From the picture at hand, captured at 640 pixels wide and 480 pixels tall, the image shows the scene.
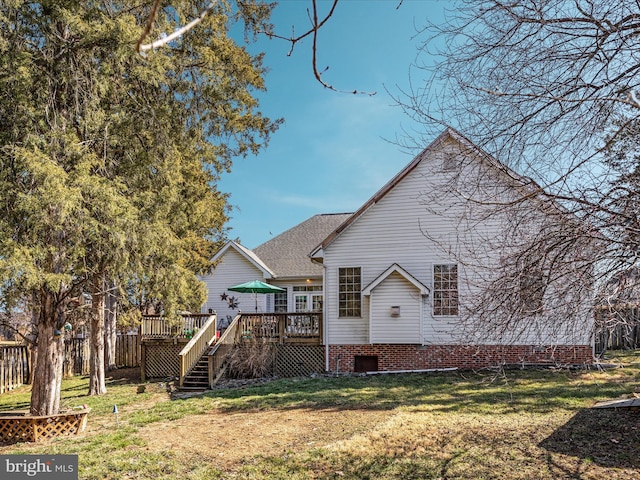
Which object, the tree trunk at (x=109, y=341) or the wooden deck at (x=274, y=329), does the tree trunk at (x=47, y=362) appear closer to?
the wooden deck at (x=274, y=329)

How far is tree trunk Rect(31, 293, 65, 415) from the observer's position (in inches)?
338

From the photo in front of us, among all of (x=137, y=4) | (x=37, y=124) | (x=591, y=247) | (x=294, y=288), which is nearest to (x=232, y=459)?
(x=591, y=247)

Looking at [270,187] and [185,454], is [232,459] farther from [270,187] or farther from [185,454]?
[270,187]

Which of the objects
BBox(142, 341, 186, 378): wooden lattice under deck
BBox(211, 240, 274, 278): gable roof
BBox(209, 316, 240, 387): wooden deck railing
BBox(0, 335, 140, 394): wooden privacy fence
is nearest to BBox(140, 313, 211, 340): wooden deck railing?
BBox(142, 341, 186, 378): wooden lattice under deck

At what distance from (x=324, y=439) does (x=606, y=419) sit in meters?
4.64

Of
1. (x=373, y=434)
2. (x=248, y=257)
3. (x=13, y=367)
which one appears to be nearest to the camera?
(x=373, y=434)

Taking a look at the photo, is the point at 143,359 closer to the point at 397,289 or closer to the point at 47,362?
the point at 47,362

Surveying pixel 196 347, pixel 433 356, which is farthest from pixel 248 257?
pixel 433 356

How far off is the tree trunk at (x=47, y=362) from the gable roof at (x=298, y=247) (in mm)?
→ 12129

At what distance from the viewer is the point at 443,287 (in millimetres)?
14172

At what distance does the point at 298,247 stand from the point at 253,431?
14548mm

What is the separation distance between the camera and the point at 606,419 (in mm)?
7590

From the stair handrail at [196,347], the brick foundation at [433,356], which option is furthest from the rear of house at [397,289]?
the stair handrail at [196,347]

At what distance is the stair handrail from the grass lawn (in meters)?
1.80
